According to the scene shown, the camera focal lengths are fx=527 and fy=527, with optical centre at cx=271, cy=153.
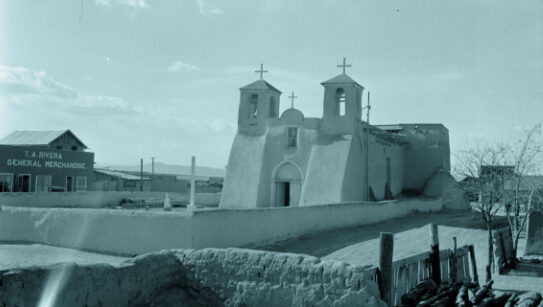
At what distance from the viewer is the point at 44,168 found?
32.6m

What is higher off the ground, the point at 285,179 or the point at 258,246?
the point at 285,179

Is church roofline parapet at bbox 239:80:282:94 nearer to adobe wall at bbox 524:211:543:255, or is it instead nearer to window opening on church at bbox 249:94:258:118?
window opening on church at bbox 249:94:258:118

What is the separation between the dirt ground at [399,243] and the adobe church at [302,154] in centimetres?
405

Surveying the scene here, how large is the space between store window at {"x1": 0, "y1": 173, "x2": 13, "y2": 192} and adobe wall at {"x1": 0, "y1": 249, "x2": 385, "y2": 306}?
25.9 meters

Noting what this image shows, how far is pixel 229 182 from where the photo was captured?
85.8ft

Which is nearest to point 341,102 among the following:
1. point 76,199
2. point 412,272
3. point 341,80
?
point 341,80

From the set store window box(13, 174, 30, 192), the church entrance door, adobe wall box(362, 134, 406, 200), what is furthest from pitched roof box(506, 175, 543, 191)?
store window box(13, 174, 30, 192)

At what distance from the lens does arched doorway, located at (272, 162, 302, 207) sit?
25.4 metres

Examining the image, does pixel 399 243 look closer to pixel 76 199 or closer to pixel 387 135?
pixel 387 135

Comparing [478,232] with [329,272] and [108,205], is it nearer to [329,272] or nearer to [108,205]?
[329,272]

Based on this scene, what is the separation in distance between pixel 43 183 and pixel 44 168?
938mm

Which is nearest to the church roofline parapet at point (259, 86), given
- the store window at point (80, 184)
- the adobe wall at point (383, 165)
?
the adobe wall at point (383, 165)

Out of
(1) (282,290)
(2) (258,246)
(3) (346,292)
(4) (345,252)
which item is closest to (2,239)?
(2) (258,246)

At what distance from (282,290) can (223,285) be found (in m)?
1.10
